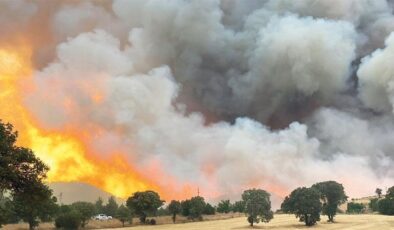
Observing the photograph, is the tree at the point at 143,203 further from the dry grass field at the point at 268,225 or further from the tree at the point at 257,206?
the tree at the point at 257,206

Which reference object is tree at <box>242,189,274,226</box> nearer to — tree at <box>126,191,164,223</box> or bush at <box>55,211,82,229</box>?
tree at <box>126,191,164,223</box>

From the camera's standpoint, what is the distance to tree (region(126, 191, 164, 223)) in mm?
161500

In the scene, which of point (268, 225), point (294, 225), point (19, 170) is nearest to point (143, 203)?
point (268, 225)

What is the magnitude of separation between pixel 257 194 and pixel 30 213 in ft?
211

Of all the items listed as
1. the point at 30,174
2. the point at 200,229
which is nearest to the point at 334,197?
the point at 200,229

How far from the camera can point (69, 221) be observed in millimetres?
135250

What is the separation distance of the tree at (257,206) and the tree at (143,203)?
41.8 metres

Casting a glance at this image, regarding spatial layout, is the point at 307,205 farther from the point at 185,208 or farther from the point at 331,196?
the point at 185,208

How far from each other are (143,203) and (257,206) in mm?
46982

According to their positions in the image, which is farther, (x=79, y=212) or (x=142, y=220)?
(x=142, y=220)

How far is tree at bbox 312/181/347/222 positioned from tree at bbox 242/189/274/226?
975 inches

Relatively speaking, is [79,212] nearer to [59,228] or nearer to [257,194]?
[59,228]

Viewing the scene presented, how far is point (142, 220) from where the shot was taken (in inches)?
6447

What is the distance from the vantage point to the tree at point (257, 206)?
132375 millimetres
